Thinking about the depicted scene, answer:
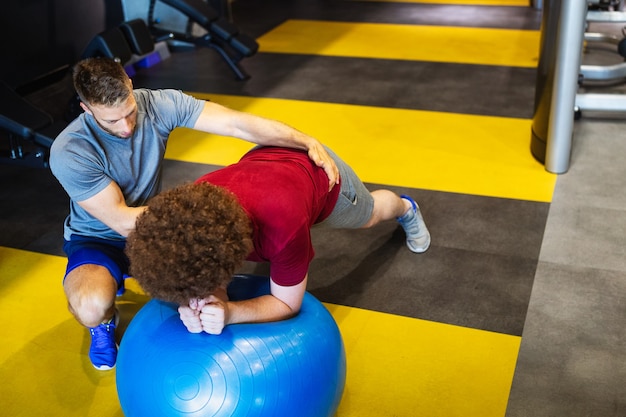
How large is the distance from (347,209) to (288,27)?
4037 millimetres

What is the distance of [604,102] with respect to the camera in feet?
11.8

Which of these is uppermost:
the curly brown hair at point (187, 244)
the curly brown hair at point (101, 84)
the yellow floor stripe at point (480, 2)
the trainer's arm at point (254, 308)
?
the curly brown hair at point (101, 84)

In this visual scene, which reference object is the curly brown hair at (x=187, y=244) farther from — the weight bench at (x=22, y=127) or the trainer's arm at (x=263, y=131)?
the weight bench at (x=22, y=127)

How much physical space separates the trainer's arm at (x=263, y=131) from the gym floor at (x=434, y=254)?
2.20 feet

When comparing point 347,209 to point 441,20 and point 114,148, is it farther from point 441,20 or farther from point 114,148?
point 441,20

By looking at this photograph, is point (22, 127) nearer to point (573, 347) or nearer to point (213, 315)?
point (213, 315)

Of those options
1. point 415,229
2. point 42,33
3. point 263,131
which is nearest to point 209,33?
point 42,33

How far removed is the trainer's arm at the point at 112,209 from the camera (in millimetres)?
2176

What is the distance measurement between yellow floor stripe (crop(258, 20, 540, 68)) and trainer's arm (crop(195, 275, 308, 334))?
137 inches

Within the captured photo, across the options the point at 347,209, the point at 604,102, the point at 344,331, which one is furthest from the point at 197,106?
the point at 604,102

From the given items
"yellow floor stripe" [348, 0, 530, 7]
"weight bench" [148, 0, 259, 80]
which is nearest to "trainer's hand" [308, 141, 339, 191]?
"weight bench" [148, 0, 259, 80]

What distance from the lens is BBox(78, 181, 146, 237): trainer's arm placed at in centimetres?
218

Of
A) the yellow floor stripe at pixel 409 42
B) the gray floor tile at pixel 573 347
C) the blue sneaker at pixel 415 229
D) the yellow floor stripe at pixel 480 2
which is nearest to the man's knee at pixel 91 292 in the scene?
the blue sneaker at pixel 415 229

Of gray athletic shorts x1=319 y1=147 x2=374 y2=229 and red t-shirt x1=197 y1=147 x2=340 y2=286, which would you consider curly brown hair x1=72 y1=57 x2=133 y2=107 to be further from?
gray athletic shorts x1=319 y1=147 x2=374 y2=229
